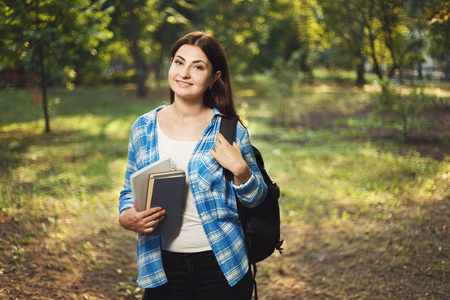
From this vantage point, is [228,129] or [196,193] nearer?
[196,193]

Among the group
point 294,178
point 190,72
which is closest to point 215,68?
point 190,72

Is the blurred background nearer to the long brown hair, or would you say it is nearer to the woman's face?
the long brown hair

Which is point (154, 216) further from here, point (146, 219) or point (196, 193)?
point (196, 193)

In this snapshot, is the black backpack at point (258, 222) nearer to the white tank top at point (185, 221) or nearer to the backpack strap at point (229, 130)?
the backpack strap at point (229, 130)

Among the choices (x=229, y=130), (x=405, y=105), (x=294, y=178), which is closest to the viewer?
(x=229, y=130)

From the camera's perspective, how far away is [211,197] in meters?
1.96

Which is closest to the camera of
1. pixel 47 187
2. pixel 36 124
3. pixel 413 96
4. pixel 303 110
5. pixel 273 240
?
pixel 273 240

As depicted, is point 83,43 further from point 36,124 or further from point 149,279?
point 149,279

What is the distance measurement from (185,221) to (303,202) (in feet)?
15.1

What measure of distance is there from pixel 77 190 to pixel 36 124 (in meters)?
6.25

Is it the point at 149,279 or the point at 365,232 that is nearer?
the point at 149,279

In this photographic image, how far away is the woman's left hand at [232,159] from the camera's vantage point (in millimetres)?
1889

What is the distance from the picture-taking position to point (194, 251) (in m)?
1.99

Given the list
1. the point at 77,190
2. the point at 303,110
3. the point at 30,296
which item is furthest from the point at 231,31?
the point at 30,296
